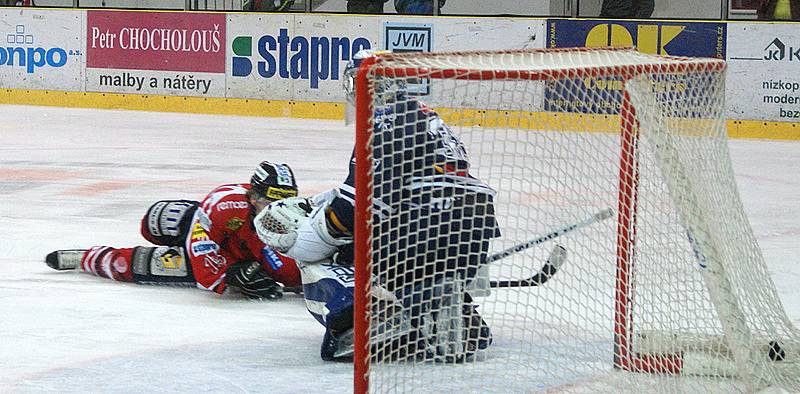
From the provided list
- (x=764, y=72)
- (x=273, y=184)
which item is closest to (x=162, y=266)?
(x=273, y=184)

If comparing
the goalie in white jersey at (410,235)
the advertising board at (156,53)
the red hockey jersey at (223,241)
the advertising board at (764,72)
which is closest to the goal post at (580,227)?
the goalie in white jersey at (410,235)

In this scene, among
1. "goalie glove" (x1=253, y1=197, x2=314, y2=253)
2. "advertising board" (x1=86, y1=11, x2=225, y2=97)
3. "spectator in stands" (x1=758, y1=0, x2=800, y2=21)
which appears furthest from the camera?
"advertising board" (x1=86, y1=11, x2=225, y2=97)

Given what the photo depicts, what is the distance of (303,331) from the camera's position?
13.4ft

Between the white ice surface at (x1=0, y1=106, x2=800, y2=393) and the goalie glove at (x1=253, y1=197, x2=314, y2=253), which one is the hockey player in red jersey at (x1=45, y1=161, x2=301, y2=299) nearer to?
the white ice surface at (x1=0, y1=106, x2=800, y2=393)

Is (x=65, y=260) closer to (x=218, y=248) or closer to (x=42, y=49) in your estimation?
(x=218, y=248)

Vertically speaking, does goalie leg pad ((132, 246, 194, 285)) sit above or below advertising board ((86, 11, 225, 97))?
below

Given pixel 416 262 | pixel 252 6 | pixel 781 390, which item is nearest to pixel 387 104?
pixel 416 262

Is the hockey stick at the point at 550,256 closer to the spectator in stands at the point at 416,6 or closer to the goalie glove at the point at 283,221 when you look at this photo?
the goalie glove at the point at 283,221

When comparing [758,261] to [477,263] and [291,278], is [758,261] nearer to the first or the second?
[477,263]

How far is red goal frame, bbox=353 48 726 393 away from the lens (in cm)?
274

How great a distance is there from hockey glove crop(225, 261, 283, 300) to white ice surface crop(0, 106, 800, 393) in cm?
4

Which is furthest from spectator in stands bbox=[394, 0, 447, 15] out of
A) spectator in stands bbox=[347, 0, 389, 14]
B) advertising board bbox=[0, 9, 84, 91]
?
advertising board bbox=[0, 9, 84, 91]

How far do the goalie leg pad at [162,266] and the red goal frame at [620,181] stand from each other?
5.82 feet

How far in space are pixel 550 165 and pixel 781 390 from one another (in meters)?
0.79
